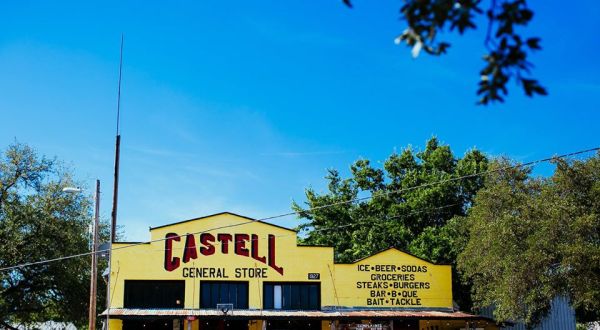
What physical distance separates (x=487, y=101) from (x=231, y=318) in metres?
29.6

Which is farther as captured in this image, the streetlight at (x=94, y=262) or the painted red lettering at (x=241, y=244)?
the painted red lettering at (x=241, y=244)

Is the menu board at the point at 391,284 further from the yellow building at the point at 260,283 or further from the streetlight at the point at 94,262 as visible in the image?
the streetlight at the point at 94,262

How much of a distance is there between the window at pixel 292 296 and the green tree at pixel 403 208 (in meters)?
8.28

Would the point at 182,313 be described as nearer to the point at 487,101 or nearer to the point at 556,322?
the point at 556,322

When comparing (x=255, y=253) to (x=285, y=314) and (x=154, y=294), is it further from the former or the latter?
(x=154, y=294)

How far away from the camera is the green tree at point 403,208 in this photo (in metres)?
43.7

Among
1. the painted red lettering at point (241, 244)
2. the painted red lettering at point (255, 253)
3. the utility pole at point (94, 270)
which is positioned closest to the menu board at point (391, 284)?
the painted red lettering at point (255, 253)

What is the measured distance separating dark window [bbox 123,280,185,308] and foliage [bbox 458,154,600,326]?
14609 mm

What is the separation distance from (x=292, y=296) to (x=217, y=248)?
4.43 m

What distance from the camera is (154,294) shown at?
35250mm

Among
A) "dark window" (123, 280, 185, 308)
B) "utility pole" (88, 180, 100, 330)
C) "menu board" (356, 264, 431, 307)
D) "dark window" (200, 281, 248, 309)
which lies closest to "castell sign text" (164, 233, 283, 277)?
"dark window" (123, 280, 185, 308)

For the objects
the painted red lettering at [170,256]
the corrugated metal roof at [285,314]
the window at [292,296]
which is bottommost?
the corrugated metal roof at [285,314]

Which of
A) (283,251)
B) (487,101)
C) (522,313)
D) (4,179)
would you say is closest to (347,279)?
(283,251)

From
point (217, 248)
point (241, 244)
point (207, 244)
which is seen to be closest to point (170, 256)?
point (207, 244)
